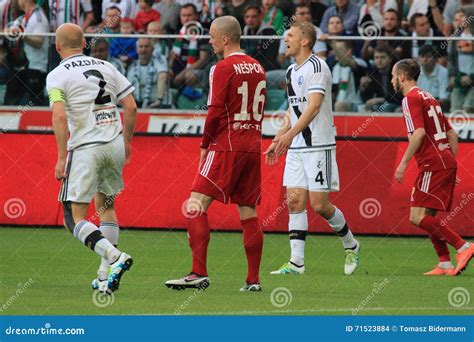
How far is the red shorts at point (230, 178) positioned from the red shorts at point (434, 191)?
8.94ft

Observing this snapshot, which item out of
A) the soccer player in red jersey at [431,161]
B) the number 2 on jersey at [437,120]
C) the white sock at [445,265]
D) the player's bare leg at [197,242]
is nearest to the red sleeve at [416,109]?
the soccer player in red jersey at [431,161]

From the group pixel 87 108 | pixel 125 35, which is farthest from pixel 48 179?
pixel 87 108

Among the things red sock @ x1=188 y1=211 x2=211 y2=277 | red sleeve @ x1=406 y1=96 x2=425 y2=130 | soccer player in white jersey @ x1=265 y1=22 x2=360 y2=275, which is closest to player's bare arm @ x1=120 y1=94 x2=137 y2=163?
red sock @ x1=188 y1=211 x2=211 y2=277

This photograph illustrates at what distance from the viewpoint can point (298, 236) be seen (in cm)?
1218

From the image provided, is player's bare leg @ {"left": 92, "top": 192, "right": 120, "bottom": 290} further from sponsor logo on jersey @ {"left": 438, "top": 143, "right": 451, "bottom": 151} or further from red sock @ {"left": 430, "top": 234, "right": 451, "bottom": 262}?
sponsor logo on jersey @ {"left": 438, "top": 143, "right": 451, "bottom": 151}

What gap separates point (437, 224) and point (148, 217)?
565 cm

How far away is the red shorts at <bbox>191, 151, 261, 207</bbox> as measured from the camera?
10.3 metres

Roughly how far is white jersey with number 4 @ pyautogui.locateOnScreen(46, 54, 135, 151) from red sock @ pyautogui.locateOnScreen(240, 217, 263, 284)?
141 centimetres

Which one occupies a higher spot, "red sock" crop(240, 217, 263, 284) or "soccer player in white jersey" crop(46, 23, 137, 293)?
"soccer player in white jersey" crop(46, 23, 137, 293)

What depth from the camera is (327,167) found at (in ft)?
39.7

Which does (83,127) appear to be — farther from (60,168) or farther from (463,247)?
(463,247)

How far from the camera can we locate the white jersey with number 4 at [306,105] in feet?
38.7

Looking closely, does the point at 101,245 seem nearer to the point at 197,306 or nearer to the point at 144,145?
the point at 197,306

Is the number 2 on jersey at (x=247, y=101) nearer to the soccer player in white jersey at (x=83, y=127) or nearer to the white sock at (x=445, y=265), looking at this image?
the soccer player in white jersey at (x=83, y=127)
